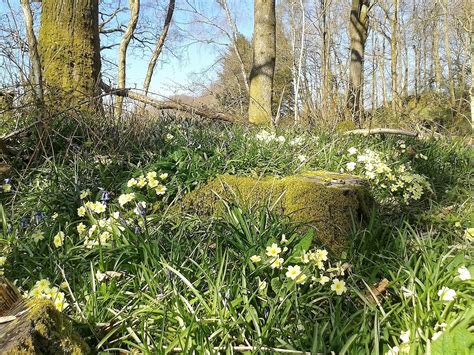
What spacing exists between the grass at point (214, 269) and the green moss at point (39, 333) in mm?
312

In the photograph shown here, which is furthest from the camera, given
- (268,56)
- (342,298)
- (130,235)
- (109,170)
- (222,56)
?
(222,56)

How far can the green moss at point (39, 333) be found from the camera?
1275 millimetres

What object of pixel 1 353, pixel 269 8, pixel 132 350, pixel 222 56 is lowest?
pixel 132 350

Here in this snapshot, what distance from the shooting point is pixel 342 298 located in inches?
82.4

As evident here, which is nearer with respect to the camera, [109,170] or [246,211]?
[246,211]

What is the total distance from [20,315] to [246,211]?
1497 millimetres

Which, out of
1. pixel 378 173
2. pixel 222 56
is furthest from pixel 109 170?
pixel 222 56

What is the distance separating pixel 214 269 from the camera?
224 cm

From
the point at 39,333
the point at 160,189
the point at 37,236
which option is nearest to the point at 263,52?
the point at 160,189

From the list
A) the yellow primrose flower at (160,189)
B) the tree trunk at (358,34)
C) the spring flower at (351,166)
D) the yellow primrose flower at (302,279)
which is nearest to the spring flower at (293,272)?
the yellow primrose flower at (302,279)

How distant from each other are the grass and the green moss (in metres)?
0.31

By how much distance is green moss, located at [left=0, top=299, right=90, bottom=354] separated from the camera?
128cm

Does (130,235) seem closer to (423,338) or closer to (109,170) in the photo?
(109,170)

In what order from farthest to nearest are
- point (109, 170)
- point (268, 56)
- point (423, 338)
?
point (268, 56)
point (109, 170)
point (423, 338)
